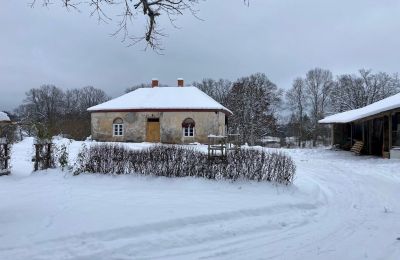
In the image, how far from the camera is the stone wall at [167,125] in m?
34.0

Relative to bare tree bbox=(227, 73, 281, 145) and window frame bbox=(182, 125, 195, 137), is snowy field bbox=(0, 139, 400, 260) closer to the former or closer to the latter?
window frame bbox=(182, 125, 195, 137)

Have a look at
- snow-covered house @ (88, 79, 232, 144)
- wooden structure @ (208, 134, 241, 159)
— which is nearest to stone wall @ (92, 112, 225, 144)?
snow-covered house @ (88, 79, 232, 144)

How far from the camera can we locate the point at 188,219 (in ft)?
24.9

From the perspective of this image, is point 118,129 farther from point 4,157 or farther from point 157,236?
point 157,236

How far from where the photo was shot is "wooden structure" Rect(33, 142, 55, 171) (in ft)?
41.5

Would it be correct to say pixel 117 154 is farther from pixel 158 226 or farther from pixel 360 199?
pixel 360 199

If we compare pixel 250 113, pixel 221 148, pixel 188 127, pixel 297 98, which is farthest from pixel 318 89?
pixel 221 148

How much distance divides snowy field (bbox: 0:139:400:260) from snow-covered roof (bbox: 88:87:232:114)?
73.1 feet

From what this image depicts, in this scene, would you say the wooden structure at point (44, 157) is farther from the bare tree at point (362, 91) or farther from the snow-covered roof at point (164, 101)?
the bare tree at point (362, 91)

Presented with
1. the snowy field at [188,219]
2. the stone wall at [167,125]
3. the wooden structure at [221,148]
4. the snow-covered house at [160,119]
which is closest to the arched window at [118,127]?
the snow-covered house at [160,119]

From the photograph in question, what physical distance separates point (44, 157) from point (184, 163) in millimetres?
4587

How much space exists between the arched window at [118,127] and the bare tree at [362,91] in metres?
36.1

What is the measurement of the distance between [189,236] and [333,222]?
9.93 feet

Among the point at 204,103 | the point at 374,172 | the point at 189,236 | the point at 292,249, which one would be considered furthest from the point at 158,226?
the point at 204,103
